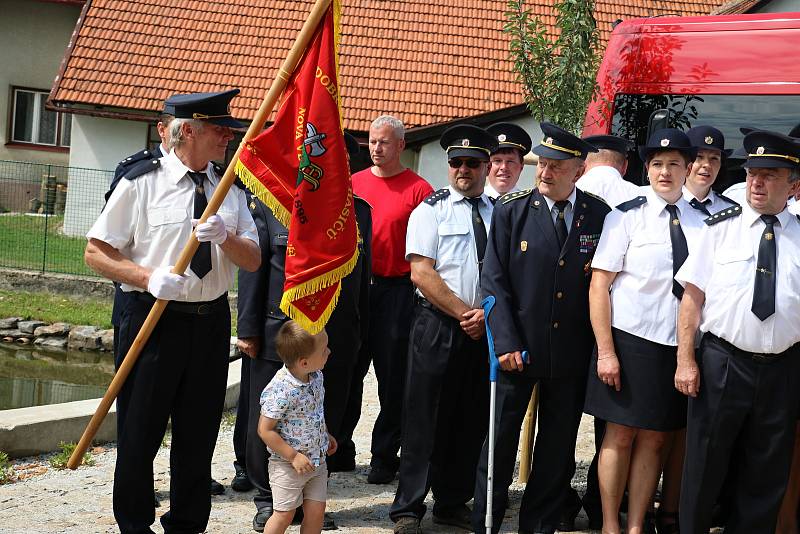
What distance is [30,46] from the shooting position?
84.1ft

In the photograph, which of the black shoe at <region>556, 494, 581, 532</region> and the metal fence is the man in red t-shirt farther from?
the metal fence

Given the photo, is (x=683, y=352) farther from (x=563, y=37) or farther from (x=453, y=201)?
(x=563, y=37)

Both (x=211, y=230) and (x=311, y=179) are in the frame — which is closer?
(x=211, y=230)

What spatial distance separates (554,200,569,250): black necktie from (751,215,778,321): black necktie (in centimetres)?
103

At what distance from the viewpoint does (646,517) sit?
596 cm

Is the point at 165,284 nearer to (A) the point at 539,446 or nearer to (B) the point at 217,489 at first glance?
(B) the point at 217,489

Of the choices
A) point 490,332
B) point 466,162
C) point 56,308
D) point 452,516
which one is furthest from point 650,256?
point 56,308

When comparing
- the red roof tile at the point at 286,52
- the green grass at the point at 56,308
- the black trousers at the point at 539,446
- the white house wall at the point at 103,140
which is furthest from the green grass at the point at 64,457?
the white house wall at the point at 103,140

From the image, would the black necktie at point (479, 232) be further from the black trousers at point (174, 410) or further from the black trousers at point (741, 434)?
the black trousers at point (174, 410)

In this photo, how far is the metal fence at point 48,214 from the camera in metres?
16.1

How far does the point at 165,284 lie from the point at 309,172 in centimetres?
90

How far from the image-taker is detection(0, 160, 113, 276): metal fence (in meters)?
16.1

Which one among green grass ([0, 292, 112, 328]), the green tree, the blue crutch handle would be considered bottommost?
green grass ([0, 292, 112, 328])

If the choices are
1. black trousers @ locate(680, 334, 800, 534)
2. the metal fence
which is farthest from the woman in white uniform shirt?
the metal fence
